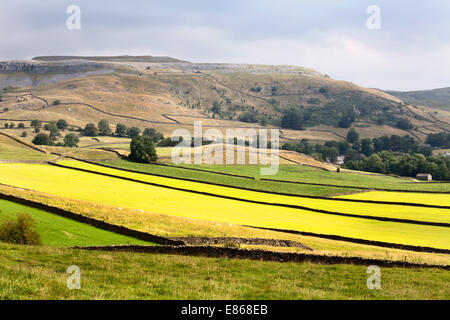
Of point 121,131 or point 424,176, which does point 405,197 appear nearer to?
point 424,176

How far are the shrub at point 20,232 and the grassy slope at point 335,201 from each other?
3903 cm

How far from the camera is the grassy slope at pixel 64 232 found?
30.1 m

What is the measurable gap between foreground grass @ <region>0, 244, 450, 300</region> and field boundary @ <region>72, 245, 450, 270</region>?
1.49m

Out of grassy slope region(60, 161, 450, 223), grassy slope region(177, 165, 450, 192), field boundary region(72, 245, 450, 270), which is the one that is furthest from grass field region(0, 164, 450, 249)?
grassy slope region(177, 165, 450, 192)

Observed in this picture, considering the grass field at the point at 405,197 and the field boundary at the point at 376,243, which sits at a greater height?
the field boundary at the point at 376,243

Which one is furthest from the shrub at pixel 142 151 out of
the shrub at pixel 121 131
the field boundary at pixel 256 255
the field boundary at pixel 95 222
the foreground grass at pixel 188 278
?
the foreground grass at pixel 188 278

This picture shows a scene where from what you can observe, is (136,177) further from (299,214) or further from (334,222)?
(334,222)

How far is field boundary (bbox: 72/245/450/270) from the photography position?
81.0 ft

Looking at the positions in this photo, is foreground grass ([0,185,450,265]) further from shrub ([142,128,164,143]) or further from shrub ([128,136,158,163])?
shrub ([142,128,164,143])

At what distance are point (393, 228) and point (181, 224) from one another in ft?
75.4

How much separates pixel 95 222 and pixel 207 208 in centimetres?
2097

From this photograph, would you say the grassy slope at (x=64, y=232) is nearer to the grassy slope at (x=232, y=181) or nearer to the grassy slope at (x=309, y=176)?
the grassy slope at (x=232, y=181)

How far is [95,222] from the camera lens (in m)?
35.7

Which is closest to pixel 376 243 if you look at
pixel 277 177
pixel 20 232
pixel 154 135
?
pixel 20 232
